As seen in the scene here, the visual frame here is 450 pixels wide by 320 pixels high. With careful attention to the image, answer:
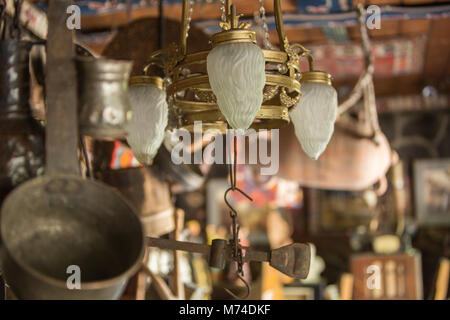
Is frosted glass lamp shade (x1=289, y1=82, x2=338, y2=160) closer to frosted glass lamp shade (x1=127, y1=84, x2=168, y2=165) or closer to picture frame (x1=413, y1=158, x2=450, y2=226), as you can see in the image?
frosted glass lamp shade (x1=127, y1=84, x2=168, y2=165)

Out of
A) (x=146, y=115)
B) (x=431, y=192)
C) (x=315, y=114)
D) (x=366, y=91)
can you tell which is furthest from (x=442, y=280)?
(x=431, y=192)

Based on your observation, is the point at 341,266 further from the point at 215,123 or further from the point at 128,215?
the point at 128,215

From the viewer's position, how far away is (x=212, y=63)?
3.59ft

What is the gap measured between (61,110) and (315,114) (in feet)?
2.08

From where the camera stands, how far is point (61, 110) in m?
0.85

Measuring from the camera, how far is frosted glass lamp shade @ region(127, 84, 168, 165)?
1.34m

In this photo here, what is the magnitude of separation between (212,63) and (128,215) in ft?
1.09

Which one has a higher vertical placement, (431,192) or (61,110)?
(61,110)

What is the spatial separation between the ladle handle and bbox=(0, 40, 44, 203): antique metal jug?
6.2 inches

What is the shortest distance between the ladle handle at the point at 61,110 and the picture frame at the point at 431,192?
17.9ft

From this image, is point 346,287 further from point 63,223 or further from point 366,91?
point 63,223

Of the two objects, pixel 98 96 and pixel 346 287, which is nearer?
pixel 98 96

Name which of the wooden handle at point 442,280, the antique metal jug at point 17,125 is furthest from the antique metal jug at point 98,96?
the wooden handle at point 442,280
